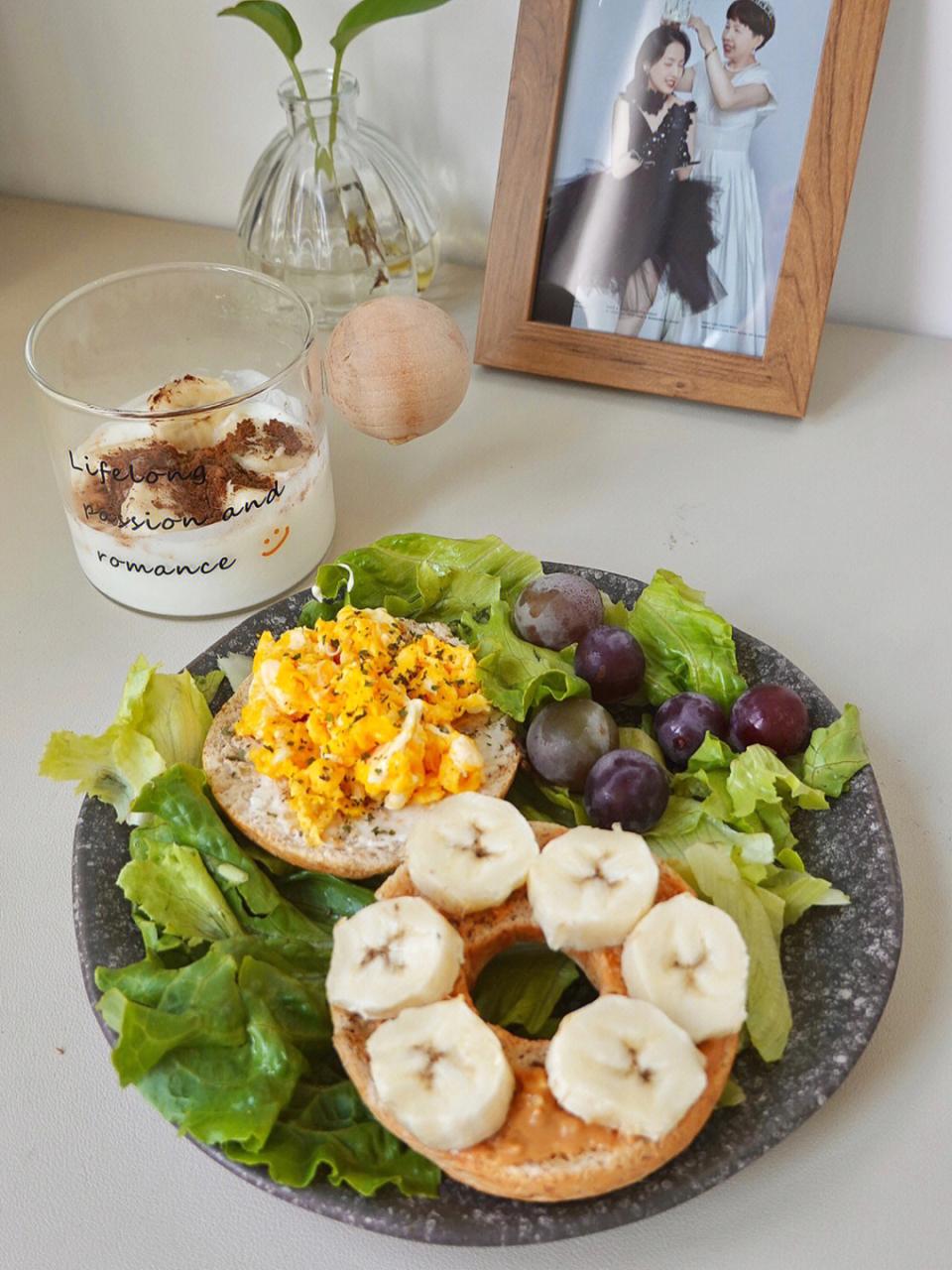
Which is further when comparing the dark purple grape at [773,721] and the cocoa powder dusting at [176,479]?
the cocoa powder dusting at [176,479]

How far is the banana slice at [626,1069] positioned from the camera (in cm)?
77

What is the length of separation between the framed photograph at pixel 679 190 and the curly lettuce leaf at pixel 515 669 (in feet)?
1.79

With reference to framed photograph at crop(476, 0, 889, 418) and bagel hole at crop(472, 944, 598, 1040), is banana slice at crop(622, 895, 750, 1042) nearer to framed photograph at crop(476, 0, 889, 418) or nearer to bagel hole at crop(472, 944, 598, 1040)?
bagel hole at crop(472, 944, 598, 1040)

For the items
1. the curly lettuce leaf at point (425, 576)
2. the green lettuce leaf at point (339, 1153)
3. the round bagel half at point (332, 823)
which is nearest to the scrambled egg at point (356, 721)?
the round bagel half at point (332, 823)

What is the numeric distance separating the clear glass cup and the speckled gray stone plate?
0.45 feet

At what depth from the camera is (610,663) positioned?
112 cm

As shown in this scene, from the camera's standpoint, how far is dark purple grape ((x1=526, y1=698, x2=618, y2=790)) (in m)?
1.06

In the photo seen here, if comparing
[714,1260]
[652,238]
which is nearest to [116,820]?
[714,1260]

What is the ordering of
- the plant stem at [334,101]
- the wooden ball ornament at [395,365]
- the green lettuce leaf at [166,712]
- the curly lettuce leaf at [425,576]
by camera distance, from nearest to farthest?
the green lettuce leaf at [166,712] → the curly lettuce leaf at [425,576] → the wooden ball ornament at [395,365] → the plant stem at [334,101]

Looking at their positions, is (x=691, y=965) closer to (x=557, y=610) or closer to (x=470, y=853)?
(x=470, y=853)

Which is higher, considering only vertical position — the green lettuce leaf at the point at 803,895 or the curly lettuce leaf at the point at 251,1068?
the green lettuce leaf at the point at 803,895

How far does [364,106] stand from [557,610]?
36.4 inches

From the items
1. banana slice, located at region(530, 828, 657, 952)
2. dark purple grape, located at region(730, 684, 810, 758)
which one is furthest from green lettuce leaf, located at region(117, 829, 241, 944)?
dark purple grape, located at region(730, 684, 810, 758)

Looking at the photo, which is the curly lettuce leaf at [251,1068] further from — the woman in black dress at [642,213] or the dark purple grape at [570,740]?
the woman in black dress at [642,213]
